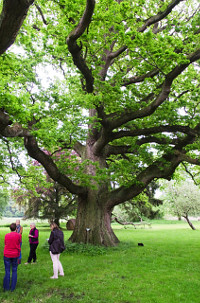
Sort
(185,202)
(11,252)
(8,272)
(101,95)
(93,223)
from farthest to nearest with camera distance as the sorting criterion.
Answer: (185,202)
(93,223)
(101,95)
(8,272)
(11,252)

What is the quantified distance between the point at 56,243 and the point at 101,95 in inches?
242

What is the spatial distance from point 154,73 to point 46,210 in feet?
70.3

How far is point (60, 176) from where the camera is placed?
522 inches

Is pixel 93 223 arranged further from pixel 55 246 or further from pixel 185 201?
pixel 185 201

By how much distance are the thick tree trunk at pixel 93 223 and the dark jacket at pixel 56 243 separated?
573cm

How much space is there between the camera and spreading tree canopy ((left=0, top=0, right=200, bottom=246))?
30.5ft

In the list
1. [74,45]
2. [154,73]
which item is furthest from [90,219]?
[74,45]

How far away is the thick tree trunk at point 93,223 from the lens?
14312 mm

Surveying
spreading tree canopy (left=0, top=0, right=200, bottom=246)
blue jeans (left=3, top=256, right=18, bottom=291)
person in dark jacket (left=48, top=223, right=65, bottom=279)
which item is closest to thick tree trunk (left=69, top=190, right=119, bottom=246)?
spreading tree canopy (left=0, top=0, right=200, bottom=246)

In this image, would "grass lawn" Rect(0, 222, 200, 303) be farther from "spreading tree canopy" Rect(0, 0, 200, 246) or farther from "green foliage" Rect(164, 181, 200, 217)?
"green foliage" Rect(164, 181, 200, 217)

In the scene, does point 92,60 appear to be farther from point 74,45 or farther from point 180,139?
→ point 180,139

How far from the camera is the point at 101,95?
10.8 meters

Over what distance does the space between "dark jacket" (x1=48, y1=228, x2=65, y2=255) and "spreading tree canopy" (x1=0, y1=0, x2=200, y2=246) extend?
3.53 meters

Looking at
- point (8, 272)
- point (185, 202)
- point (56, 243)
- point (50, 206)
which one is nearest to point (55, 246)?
point (56, 243)
